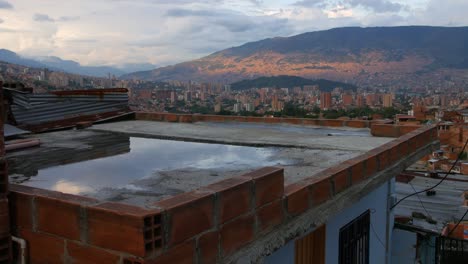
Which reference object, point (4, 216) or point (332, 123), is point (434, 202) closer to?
point (332, 123)

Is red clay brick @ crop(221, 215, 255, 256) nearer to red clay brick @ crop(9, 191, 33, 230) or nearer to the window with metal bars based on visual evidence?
red clay brick @ crop(9, 191, 33, 230)

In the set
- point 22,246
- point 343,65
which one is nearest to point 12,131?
point 22,246

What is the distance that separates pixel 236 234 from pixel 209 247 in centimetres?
31

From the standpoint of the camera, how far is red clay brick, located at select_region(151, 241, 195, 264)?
86.8 inches

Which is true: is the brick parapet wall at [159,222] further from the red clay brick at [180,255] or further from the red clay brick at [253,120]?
the red clay brick at [253,120]

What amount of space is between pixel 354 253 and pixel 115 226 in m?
4.38

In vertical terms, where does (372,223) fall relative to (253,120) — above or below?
below

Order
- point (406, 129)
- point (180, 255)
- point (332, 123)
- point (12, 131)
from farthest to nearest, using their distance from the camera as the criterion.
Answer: point (332, 123), point (406, 129), point (12, 131), point (180, 255)

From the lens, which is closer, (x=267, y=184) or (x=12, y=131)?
(x=267, y=184)

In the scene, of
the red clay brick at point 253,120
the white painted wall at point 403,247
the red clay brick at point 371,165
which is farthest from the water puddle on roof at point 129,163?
the red clay brick at point 253,120

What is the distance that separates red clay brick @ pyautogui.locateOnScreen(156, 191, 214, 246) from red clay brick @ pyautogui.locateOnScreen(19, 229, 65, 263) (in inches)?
28.5

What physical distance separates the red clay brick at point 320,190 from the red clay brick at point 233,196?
3.24ft

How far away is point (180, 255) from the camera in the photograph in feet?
7.64

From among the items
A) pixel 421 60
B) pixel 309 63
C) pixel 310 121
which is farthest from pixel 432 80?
pixel 310 121
